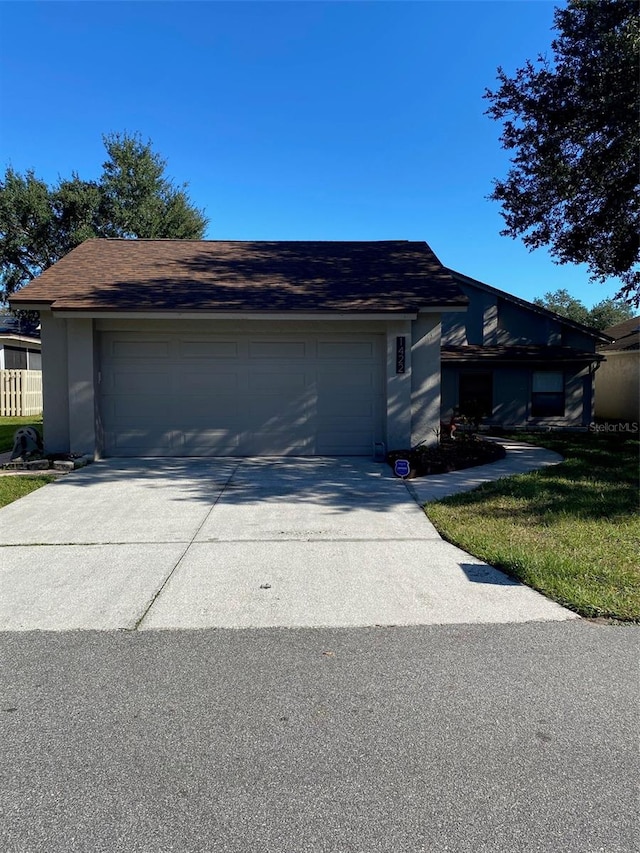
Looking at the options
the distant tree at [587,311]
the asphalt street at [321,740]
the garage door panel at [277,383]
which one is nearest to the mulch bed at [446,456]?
the garage door panel at [277,383]

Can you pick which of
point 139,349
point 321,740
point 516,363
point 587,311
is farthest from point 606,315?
point 321,740

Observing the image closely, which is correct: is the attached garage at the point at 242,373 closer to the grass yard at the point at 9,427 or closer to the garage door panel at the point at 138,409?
the garage door panel at the point at 138,409

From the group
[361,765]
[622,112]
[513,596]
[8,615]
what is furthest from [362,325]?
[361,765]

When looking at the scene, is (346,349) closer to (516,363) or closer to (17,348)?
(516,363)

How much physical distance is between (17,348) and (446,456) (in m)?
27.2

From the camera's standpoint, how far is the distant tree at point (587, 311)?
54250 mm

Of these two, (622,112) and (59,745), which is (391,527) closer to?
(59,745)

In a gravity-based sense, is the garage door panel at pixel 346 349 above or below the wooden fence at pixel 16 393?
above

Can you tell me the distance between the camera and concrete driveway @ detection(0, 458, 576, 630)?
4230mm

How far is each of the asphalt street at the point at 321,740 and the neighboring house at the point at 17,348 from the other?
26.3 metres

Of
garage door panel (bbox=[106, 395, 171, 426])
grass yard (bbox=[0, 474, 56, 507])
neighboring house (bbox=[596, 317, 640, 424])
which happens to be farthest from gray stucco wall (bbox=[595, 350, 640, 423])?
grass yard (bbox=[0, 474, 56, 507])

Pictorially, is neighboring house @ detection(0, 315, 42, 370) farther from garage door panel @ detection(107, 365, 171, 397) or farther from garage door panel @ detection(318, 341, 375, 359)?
garage door panel @ detection(318, 341, 375, 359)

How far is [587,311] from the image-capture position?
57.7 m

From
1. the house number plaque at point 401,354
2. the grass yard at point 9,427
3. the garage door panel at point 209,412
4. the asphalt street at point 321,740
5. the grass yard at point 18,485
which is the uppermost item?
the house number plaque at point 401,354
